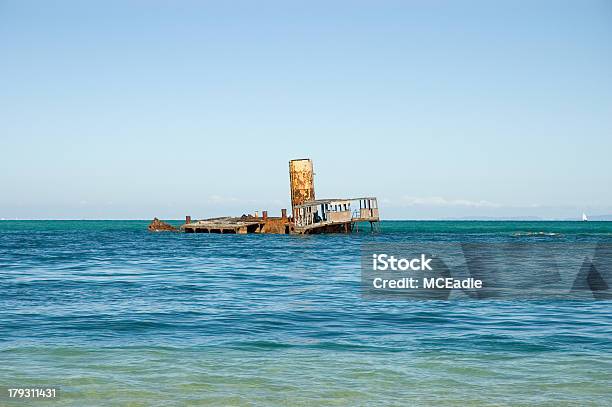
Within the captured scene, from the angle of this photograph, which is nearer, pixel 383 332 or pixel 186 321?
pixel 383 332

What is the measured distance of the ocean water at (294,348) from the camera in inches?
325

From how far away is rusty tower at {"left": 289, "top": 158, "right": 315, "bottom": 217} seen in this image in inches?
2389

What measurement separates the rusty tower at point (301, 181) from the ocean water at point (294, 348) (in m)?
41.4

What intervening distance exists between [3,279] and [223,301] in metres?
9.86

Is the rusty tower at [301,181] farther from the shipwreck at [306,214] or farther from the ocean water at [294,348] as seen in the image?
the ocean water at [294,348]

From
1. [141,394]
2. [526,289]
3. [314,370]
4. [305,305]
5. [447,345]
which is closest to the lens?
[141,394]

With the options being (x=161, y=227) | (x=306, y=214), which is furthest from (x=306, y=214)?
(x=161, y=227)

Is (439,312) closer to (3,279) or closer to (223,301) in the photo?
(223,301)

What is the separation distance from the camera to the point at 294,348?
1080cm

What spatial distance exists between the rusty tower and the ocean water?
136 feet

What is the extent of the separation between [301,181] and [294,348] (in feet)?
165

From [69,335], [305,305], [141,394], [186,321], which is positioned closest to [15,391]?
[141,394]

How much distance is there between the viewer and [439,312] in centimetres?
1487

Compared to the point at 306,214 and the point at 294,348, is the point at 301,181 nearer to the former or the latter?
the point at 306,214
